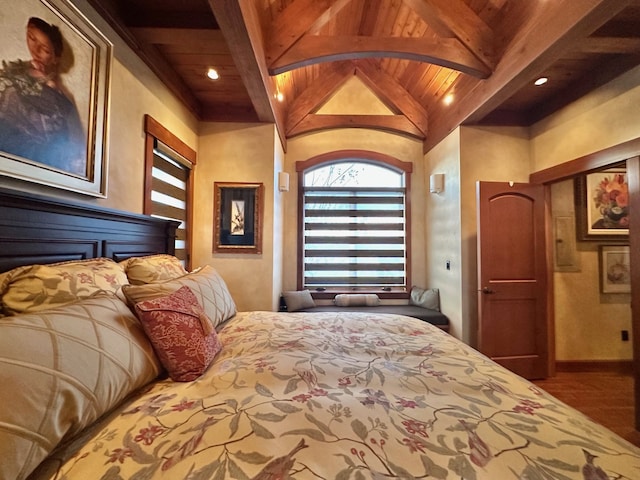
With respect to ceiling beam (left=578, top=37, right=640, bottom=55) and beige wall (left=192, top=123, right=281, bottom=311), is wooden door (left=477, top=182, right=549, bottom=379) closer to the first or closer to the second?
ceiling beam (left=578, top=37, right=640, bottom=55)

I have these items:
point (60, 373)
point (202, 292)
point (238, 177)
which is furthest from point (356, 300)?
point (60, 373)

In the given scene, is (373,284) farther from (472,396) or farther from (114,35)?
(114,35)

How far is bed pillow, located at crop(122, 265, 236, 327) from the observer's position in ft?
3.45

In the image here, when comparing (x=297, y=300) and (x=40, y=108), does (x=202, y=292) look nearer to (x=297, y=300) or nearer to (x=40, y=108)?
(x=40, y=108)

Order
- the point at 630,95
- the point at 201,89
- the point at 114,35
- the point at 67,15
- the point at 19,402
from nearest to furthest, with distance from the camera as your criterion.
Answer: the point at 19,402, the point at 67,15, the point at 114,35, the point at 630,95, the point at 201,89

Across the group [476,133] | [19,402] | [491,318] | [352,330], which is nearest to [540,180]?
[476,133]

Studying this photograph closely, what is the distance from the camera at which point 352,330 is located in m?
1.54

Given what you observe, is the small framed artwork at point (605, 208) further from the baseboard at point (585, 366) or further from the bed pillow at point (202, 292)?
the bed pillow at point (202, 292)

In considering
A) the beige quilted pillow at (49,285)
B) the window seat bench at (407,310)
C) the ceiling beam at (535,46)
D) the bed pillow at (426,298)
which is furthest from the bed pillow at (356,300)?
the beige quilted pillow at (49,285)

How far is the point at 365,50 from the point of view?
2.18m

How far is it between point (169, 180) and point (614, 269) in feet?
15.6

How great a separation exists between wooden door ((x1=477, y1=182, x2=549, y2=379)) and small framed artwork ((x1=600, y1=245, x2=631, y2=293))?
83cm

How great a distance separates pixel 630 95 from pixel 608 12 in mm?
905

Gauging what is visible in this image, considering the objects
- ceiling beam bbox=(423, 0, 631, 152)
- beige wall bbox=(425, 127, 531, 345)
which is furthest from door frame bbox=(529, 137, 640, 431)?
ceiling beam bbox=(423, 0, 631, 152)
